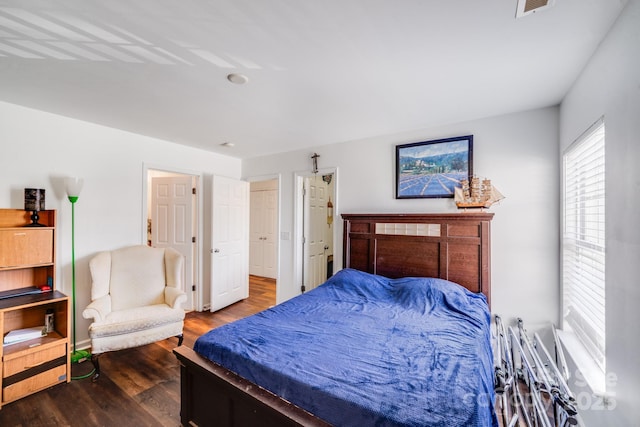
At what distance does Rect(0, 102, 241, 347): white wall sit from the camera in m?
2.43

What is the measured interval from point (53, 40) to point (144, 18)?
2.15 ft

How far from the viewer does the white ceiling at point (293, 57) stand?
1306 millimetres

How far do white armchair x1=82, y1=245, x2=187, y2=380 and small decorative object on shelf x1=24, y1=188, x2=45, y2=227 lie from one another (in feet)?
1.94

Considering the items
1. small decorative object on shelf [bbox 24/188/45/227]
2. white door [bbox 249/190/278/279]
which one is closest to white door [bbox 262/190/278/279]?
white door [bbox 249/190/278/279]

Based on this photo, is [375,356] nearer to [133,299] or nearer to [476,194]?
[476,194]

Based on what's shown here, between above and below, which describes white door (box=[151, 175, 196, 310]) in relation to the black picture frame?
below

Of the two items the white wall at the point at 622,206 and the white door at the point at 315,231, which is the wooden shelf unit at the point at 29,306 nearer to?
the white door at the point at 315,231

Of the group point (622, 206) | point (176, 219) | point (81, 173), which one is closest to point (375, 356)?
point (622, 206)

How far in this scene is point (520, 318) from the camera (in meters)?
2.47

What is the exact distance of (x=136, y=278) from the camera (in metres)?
2.96

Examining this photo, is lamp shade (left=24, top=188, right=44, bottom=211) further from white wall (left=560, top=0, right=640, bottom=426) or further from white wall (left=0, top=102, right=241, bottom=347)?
white wall (left=560, top=0, right=640, bottom=426)

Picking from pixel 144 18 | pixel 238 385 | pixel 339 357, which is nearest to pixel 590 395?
pixel 339 357

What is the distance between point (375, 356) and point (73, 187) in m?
3.12

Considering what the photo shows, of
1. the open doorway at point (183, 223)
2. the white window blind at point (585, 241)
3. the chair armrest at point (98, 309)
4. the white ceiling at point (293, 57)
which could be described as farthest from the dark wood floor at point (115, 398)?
the white window blind at point (585, 241)
